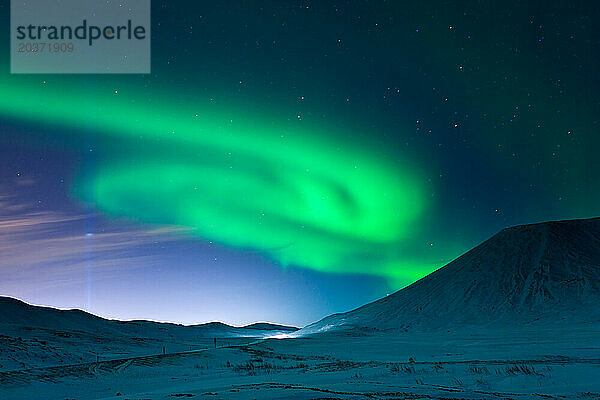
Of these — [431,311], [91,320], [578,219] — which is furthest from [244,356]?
[578,219]

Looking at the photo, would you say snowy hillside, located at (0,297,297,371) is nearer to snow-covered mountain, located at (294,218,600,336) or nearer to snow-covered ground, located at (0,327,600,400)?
snow-covered ground, located at (0,327,600,400)

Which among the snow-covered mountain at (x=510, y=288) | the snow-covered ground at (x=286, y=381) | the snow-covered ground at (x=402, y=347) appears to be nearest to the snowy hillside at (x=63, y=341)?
the snow-covered ground at (x=402, y=347)

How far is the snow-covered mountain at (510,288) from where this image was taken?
242ft

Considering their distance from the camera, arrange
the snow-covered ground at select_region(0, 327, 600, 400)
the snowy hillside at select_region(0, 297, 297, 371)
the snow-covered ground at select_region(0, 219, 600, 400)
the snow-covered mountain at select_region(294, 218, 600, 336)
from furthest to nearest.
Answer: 1. the snow-covered mountain at select_region(294, 218, 600, 336)
2. the snowy hillside at select_region(0, 297, 297, 371)
3. the snow-covered ground at select_region(0, 219, 600, 400)
4. the snow-covered ground at select_region(0, 327, 600, 400)

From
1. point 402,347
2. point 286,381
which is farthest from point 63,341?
point 286,381

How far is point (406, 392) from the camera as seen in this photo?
38.7 ft

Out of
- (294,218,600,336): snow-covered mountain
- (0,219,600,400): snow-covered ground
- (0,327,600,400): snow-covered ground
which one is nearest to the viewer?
(0,327,600,400): snow-covered ground

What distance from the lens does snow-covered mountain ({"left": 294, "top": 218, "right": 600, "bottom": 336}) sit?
7388 centimetres

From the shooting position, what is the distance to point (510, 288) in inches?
3346

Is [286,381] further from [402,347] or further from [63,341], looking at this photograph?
[63,341]

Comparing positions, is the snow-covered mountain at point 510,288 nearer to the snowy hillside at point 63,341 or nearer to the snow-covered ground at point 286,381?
the snowy hillside at point 63,341

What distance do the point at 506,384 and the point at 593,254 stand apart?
93410 mm

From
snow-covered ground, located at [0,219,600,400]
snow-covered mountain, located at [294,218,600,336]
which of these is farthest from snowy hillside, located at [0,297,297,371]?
snow-covered mountain, located at [294,218,600,336]

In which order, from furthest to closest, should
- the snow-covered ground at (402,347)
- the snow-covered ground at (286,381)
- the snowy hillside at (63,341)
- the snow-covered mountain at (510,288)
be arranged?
the snow-covered mountain at (510,288) < the snowy hillside at (63,341) < the snow-covered ground at (402,347) < the snow-covered ground at (286,381)
